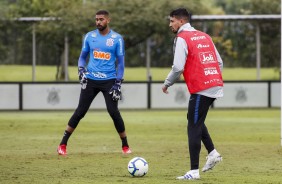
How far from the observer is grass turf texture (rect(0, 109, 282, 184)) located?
473 inches

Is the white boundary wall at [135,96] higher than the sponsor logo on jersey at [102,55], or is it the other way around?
the sponsor logo on jersey at [102,55]

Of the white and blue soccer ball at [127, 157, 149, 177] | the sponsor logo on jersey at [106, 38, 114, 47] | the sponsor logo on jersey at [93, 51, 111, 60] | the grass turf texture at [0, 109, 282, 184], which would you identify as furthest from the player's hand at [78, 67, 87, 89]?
the white and blue soccer ball at [127, 157, 149, 177]

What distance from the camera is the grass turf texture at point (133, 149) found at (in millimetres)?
12005

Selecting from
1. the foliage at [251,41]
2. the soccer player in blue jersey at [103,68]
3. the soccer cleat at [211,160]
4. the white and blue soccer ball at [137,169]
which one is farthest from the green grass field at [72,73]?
the white and blue soccer ball at [137,169]

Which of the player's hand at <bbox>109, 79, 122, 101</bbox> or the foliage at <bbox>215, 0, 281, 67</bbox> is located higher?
the player's hand at <bbox>109, 79, 122, 101</bbox>

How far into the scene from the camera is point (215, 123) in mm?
26281

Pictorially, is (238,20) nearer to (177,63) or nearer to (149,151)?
(149,151)

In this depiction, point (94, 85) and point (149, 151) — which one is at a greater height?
point (94, 85)

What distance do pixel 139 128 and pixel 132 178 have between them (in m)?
12.4

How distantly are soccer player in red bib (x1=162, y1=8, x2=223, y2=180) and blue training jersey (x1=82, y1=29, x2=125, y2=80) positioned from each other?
3517mm

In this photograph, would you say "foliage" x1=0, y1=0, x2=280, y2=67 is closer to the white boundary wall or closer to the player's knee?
the white boundary wall

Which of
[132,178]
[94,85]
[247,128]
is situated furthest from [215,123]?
[132,178]

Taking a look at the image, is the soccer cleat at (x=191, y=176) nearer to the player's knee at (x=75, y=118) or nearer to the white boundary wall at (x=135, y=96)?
the player's knee at (x=75, y=118)

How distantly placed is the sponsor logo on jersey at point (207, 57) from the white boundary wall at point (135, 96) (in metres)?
23.5
